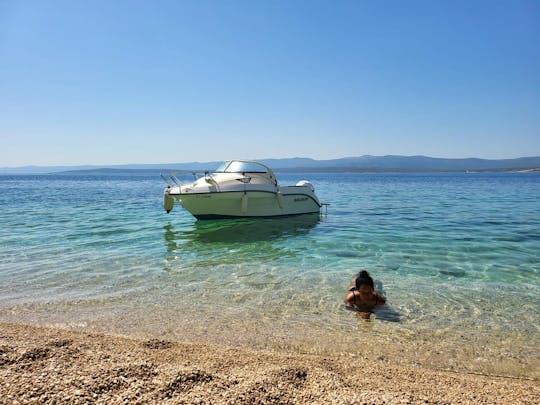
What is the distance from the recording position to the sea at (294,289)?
16.7 feet

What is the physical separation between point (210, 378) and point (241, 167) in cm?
1357

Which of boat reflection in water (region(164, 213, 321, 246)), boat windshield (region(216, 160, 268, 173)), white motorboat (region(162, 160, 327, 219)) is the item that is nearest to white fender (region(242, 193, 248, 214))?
white motorboat (region(162, 160, 327, 219))

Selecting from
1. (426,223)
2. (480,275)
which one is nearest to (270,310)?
(480,275)

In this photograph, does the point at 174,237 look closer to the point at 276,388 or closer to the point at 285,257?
the point at 285,257

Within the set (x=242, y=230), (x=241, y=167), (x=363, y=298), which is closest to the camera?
(x=363, y=298)

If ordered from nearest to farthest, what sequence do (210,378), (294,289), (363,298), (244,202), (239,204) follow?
(210,378) → (363,298) → (294,289) → (244,202) → (239,204)

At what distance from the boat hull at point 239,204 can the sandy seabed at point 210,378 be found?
10.7 m

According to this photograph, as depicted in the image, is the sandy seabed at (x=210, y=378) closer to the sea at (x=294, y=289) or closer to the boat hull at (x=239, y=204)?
the sea at (x=294, y=289)

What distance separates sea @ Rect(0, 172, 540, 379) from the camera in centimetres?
509

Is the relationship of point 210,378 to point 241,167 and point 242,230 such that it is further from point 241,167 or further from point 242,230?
point 241,167

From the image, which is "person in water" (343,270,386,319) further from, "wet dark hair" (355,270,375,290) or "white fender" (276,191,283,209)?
"white fender" (276,191,283,209)

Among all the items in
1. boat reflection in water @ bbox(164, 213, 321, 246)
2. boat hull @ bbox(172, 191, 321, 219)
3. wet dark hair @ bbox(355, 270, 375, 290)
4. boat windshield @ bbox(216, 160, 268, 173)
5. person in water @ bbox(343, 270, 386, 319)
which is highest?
boat windshield @ bbox(216, 160, 268, 173)

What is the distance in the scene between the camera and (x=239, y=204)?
1593cm

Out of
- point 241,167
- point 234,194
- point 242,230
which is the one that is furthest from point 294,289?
point 241,167
